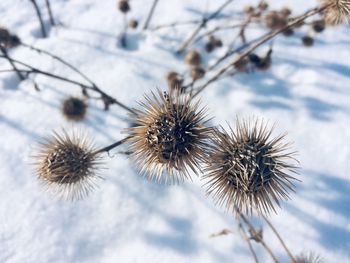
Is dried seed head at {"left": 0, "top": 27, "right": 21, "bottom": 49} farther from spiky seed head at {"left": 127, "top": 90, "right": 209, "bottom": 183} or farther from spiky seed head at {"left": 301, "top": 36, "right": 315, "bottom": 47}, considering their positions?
spiky seed head at {"left": 301, "top": 36, "right": 315, "bottom": 47}

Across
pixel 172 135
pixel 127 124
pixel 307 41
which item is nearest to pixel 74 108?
pixel 127 124

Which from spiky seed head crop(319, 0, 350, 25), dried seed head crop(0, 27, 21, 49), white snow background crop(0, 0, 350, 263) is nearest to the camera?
spiky seed head crop(319, 0, 350, 25)

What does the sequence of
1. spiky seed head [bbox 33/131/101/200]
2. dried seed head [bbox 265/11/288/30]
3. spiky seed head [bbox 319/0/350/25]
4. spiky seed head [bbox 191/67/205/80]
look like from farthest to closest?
dried seed head [bbox 265/11/288/30], spiky seed head [bbox 191/67/205/80], spiky seed head [bbox 319/0/350/25], spiky seed head [bbox 33/131/101/200]

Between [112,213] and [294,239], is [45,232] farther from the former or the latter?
[294,239]

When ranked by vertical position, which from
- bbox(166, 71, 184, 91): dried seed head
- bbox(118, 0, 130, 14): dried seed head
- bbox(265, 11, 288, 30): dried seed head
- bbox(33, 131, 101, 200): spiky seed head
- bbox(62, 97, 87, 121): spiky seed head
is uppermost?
bbox(265, 11, 288, 30): dried seed head

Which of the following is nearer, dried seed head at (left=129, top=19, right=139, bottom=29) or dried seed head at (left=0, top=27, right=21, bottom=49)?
dried seed head at (left=0, top=27, right=21, bottom=49)

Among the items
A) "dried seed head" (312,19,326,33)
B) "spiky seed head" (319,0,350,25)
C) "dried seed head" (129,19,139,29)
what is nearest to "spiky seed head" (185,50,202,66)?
"dried seed head" (129,19,139,29)
